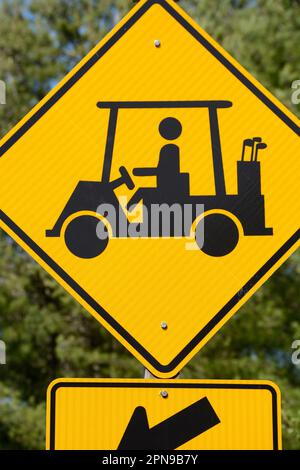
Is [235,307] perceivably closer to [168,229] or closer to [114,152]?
[168,229]

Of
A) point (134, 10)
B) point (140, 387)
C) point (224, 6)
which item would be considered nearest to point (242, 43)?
point (224, 6)

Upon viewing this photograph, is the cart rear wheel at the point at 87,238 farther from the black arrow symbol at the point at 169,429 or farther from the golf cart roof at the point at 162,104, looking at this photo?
the black arrow symbol at the point at 169,429

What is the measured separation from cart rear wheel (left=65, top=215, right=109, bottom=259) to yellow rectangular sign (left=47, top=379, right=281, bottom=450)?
43 centimetres

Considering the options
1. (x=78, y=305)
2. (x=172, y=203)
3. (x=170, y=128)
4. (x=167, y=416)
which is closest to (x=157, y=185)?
(x=172, y=203)

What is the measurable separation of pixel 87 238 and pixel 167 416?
64 centimetres

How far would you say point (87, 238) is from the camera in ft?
8.91

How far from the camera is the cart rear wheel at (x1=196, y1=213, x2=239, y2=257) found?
8.80 feet

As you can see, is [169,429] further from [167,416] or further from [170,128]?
[170,128]

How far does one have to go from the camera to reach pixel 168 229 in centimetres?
268

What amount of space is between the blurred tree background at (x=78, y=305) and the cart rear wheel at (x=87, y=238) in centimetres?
863

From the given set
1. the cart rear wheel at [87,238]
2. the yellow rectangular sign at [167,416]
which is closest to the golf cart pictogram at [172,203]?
the cart rear wheel at [87,238]
